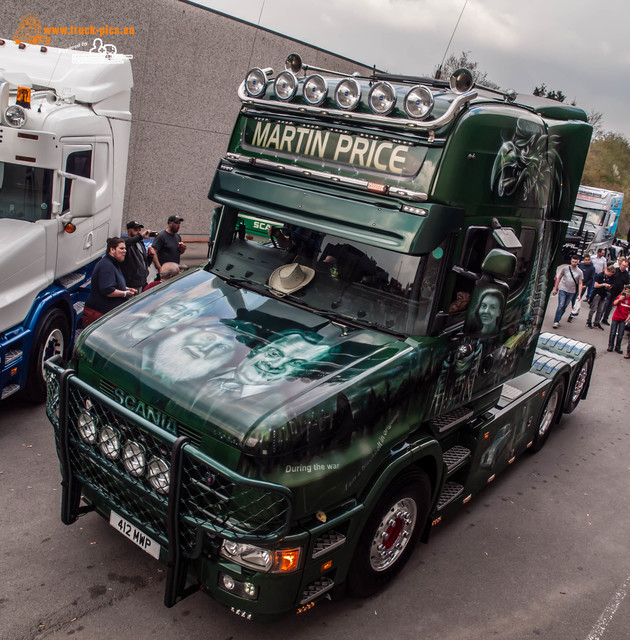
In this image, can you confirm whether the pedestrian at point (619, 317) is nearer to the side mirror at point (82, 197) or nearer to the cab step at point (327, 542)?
the side mirror at point (82, 197)

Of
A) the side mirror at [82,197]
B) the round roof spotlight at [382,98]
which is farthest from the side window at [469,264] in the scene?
the side mirror at [82,197]

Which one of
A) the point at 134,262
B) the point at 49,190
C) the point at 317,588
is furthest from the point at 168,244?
the point at 317,588

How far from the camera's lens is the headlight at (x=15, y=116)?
6414 millimetres

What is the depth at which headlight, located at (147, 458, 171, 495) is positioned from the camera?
12.9 ft

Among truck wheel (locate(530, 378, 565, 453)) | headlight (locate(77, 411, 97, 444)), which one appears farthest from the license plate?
truck wheel (locate(530, 378, 565, 453))

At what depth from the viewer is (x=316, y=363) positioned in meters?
4.14

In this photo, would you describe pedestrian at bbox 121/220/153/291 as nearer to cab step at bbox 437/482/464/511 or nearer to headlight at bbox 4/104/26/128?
headlight at bbox 4/104/26/128

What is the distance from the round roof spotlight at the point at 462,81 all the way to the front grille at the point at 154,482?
3.03 meters

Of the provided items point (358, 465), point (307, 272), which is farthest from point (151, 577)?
point (307, 272)

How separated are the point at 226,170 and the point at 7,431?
11.9 feet

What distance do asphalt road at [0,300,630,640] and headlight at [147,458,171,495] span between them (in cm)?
103

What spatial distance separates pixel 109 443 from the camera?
422cm

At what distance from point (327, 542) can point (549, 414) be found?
5137mm

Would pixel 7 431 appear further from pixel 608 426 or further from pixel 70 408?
pixel 608 426
